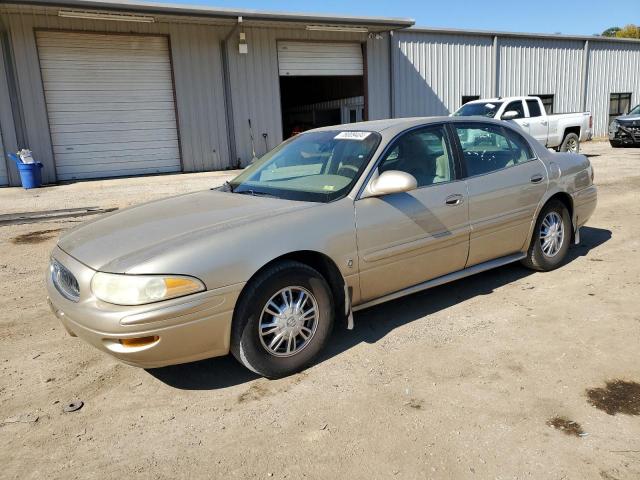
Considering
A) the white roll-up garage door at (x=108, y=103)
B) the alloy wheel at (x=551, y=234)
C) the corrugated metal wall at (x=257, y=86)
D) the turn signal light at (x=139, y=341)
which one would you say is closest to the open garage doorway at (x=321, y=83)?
the corrugated metal wall at (x=257, y=86)

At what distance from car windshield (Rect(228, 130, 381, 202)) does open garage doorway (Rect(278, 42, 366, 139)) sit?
553 inches

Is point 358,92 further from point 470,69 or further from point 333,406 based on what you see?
point 333,406

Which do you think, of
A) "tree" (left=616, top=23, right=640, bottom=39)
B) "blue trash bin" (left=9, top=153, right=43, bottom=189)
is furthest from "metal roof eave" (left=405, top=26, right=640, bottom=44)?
"tree" (left=616, top=23, right=640, bottom=39)

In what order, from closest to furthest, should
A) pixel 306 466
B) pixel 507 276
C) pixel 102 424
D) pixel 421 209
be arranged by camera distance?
pixel 306 466 → pixel 102 424 → pixel 421 209 → pixel 507 276

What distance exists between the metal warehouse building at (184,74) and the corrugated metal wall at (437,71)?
0.15 ft

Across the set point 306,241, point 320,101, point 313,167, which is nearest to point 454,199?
point 313,167

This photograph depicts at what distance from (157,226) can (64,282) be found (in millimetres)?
651

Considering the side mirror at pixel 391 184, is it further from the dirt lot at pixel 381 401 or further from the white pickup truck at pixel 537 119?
the white pickup truck at pixel 537 119

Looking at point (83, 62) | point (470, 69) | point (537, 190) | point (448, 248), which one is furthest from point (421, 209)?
point (470, 69)

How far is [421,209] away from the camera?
388cm

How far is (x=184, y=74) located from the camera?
15.8 m

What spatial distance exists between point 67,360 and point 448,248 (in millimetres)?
2910

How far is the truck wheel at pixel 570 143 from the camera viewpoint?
15.3 m

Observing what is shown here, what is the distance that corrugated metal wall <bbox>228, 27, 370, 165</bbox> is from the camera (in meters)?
16.7
